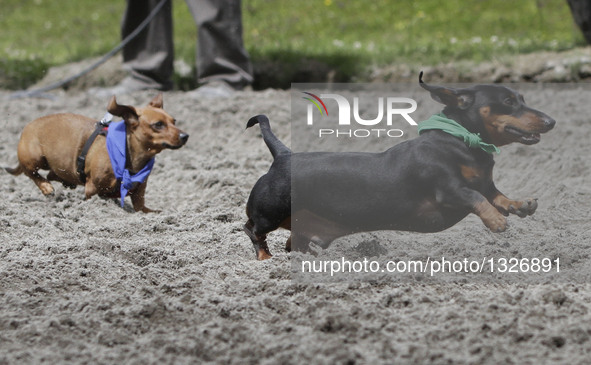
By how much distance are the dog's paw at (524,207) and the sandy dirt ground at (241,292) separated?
264 mm

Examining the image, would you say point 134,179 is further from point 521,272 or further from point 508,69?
point 508,69

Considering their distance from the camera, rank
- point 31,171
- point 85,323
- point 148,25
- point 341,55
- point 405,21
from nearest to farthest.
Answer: point 85,323
point 31,171
point 148,25
point 341,55
point 405,21

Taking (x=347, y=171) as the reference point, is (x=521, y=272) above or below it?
below

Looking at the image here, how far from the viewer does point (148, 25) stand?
6.68m

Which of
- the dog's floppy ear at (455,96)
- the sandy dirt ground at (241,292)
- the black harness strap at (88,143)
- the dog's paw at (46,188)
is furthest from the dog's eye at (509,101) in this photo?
the dog's paw at (46,188)

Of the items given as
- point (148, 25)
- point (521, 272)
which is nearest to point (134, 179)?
point (521, 272)

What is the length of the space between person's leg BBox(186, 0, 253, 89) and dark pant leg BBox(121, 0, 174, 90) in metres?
0.38

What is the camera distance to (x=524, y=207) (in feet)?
8.87

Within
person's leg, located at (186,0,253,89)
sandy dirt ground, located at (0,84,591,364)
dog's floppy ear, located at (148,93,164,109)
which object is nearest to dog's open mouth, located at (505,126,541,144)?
sandy dirt ground, located at (0,84,591,364)

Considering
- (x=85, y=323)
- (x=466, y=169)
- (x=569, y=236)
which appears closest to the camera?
(x=85, y=323)

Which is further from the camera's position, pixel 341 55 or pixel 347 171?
pixel 341 55

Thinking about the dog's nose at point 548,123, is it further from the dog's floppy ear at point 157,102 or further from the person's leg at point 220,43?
the person's leg at point 220,43

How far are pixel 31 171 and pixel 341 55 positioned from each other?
13.4 feet

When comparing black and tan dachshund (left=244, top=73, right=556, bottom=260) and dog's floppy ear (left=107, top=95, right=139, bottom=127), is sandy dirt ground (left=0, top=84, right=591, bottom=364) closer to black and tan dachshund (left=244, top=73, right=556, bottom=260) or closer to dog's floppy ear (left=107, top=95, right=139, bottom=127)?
black and tan dachshund (left=244, top=73, right=556, bottom=260)
